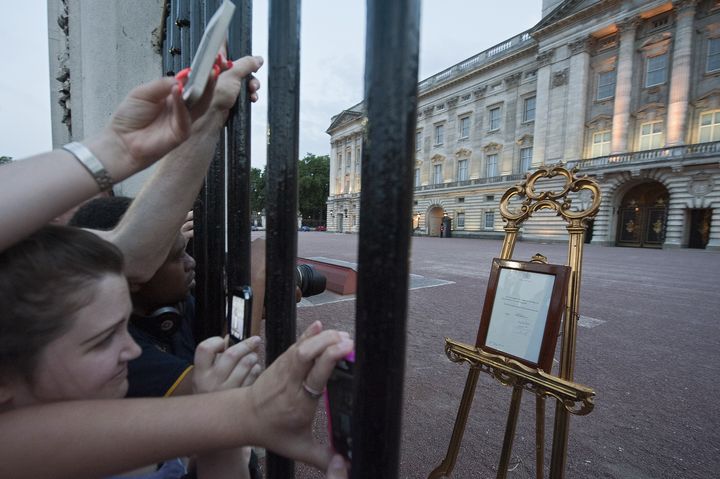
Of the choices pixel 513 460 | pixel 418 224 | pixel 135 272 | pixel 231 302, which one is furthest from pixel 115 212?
pixel 418 224

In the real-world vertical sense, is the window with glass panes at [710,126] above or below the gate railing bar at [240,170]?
above

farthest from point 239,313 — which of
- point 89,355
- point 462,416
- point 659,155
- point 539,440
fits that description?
point 659,155

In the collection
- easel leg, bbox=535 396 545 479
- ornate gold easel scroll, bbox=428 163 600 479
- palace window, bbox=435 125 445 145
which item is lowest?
easel leg, bbox=535 396 545 479

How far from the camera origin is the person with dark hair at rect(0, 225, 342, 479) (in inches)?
25.7

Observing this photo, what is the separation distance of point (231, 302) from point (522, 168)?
32.5 m

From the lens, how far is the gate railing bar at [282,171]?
0.68 metres

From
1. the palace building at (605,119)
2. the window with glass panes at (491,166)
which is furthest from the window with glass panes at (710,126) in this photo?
the window with glass panes at (491,166)

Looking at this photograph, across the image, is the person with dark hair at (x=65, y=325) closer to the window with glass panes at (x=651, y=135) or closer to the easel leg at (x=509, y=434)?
the easel leg at (x=509, y=434)

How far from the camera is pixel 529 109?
29797mm

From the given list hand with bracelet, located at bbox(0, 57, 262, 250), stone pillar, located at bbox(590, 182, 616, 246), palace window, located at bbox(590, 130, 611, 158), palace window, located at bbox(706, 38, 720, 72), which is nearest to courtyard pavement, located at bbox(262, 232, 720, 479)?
hand with bracelet, located at bbox(0, 57, 262, 250)

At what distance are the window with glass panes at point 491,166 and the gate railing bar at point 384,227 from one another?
34.0 m

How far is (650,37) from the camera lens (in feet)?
75.8

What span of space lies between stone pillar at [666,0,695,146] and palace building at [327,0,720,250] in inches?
2.2

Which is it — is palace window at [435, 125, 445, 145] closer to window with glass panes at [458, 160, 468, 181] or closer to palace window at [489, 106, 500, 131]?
window with glass panes at [458, 160, 468, 181]
